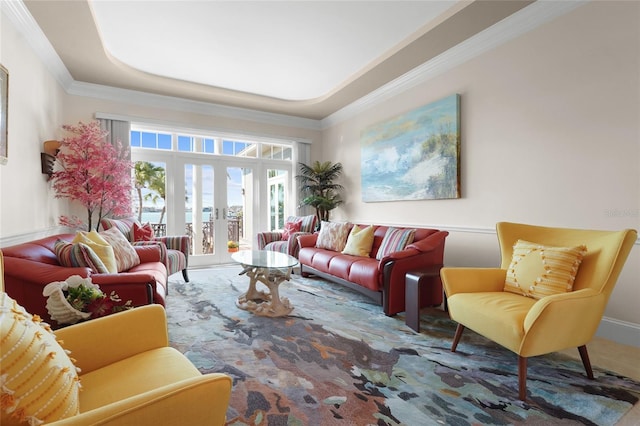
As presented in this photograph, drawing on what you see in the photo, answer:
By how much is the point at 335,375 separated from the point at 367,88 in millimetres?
4024

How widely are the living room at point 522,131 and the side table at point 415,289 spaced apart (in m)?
1.00

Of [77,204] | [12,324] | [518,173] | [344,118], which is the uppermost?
[344,118]

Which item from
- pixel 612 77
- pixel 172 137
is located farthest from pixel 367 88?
pixel 172 137

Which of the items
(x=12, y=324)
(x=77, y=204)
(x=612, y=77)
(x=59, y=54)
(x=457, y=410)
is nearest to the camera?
(x=12, y=324)

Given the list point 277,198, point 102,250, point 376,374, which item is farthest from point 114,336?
point 277,198

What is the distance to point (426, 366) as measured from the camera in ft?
6.59

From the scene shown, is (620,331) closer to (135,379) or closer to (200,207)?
(135,379)

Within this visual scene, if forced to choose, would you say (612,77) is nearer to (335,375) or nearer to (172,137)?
(335,375)

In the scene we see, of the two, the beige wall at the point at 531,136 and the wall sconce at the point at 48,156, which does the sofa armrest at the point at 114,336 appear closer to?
the beige wall at the point at 531,136

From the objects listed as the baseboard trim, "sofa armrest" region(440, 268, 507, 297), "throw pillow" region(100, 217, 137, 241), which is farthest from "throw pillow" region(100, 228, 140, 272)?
the baseboard trim

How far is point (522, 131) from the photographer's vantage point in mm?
3033

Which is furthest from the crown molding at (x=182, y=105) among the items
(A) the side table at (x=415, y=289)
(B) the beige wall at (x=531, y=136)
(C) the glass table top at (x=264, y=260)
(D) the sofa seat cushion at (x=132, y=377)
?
(D) the sofa seat cushion at (x=132, y=377)

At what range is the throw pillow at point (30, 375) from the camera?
68 cm

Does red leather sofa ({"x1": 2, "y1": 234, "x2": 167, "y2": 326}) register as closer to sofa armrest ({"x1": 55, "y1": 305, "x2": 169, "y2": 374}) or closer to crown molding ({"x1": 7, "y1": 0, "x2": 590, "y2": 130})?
sofa armrest ({"x1": 55, "y1": 305, "x2": 169, "y2": 374})
